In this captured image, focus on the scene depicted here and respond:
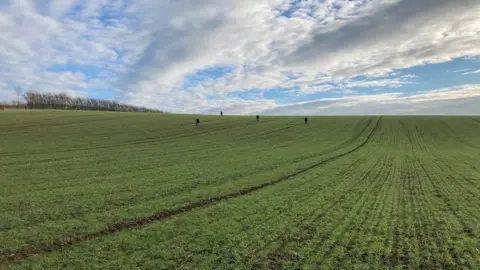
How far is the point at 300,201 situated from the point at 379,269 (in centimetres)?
719

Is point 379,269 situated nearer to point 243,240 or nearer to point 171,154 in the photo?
point 243,240

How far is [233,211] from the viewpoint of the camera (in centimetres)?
1402

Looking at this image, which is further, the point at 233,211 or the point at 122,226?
the point at 233,211

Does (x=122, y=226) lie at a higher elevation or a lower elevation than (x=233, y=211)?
higher

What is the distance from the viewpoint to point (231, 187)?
18688 millimetres

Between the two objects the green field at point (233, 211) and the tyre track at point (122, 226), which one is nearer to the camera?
the tyre track at point (122, 226)

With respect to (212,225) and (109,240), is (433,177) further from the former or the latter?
(109,240)

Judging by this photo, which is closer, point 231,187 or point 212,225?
point 212,225

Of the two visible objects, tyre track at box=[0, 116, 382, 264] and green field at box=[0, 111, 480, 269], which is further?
green field at box=[0, 111, 480, 269]

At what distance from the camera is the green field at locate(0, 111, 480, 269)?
935 centimetres

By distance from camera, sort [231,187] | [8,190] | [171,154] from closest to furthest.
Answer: [8,190] → [231,187] → [171,154]

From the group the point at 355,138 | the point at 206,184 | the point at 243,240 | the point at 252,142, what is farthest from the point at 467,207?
the point at 355,138

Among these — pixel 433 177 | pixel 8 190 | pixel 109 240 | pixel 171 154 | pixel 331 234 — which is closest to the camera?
pixel 109 240

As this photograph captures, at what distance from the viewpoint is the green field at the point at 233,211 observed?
9352mm
